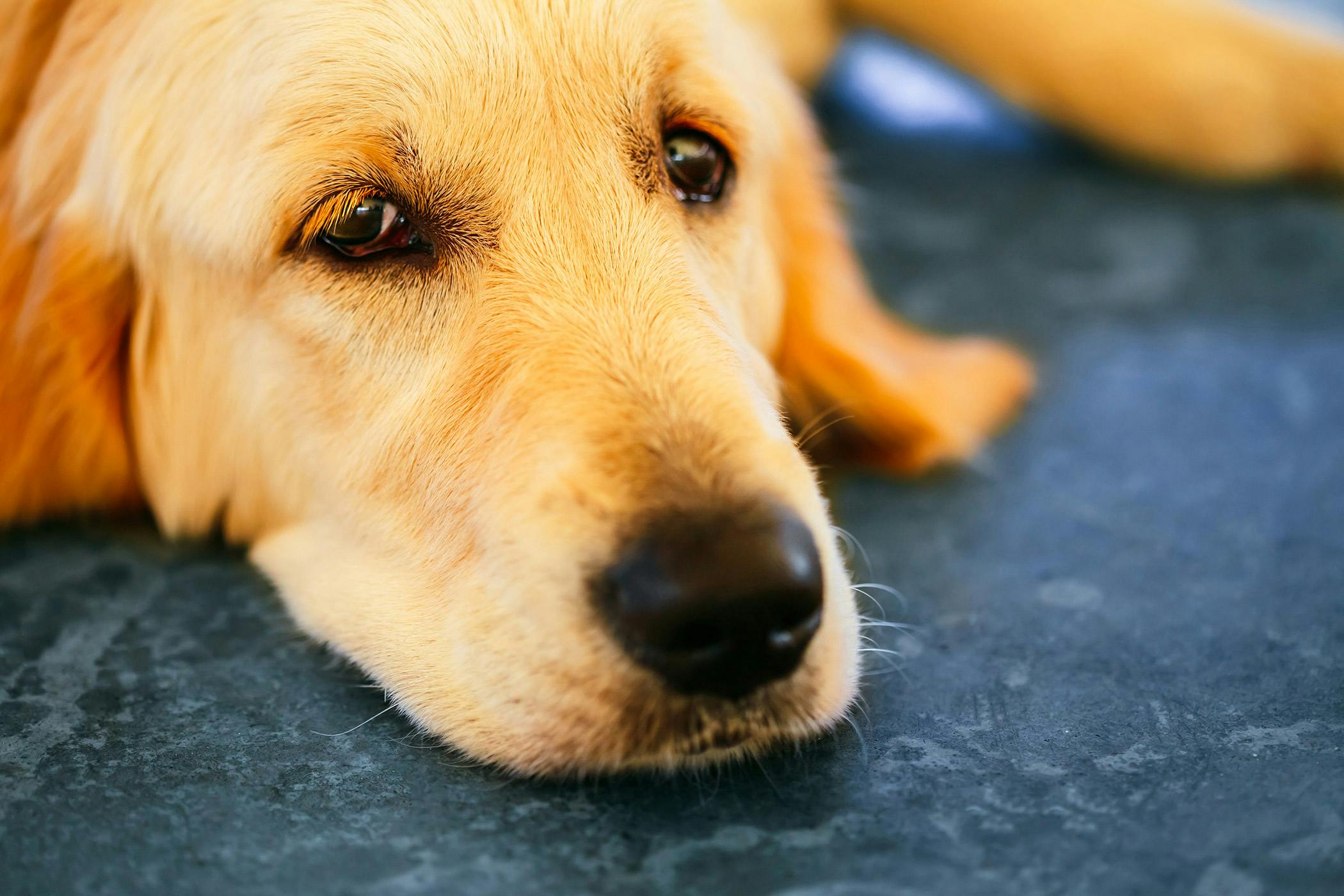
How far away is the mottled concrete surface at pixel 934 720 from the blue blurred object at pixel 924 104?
1.22 m

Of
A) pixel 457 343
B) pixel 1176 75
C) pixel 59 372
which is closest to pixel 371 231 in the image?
pixel 457 343

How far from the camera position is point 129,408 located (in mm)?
2025

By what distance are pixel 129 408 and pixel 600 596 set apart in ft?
3.51

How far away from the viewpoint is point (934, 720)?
1.55 meters

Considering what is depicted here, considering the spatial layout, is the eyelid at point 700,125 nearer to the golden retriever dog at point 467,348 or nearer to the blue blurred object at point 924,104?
the golden retriever dog at point 467,348

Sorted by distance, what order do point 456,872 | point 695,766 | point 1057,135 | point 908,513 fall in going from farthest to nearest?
point 1057,135 < point 908,513 < point 695,766 < point 456,872

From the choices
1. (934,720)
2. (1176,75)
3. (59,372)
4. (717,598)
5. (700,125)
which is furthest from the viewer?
(1176,75)

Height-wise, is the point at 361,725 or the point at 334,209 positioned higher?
the point at 334,209

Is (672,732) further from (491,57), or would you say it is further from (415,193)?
(491,57)

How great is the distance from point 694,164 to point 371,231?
484mm

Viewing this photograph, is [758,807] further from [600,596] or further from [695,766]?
[600,596]

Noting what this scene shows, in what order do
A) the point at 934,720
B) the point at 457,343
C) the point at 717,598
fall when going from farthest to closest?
the point at 457,343 < the point at 934,720 < the point at 717,598

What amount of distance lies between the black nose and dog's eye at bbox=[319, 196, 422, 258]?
63 centimetres

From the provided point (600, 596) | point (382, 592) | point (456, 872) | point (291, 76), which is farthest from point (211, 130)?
point (456, 872)
